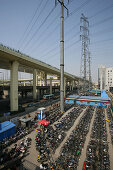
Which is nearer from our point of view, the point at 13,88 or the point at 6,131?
the point at 6,131

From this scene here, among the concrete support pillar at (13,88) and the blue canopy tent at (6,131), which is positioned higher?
the concrete support pillar at (13,88)

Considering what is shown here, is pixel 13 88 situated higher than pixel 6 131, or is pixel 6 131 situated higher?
pixel 13 88

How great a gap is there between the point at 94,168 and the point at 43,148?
4663 mm

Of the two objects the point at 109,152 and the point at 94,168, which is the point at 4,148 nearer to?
the point at 94,168

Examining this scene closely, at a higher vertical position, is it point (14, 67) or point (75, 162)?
point (14, 67)

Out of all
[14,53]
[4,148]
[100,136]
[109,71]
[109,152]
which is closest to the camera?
[109,152]

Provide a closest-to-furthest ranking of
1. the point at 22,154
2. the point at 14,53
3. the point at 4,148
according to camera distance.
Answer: the point at 22,154 < the point at 4,148 < the point at 14,53

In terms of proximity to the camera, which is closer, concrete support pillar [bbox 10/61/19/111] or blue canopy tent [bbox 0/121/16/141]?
blue canopy tent [bbox 0/121/16/141]

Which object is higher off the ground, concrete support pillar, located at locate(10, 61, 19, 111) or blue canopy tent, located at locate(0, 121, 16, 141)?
concrete support pillar, located at locate(10, 61, 19, 111)

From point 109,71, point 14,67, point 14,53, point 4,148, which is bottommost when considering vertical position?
point 4,148

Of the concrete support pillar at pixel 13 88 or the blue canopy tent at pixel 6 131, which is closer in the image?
the blue canopy tent at pixel 6 131

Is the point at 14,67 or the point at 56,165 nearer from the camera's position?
the point at 56,165

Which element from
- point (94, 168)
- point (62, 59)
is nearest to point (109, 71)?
point (62, 59)

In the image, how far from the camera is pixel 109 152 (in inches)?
329
